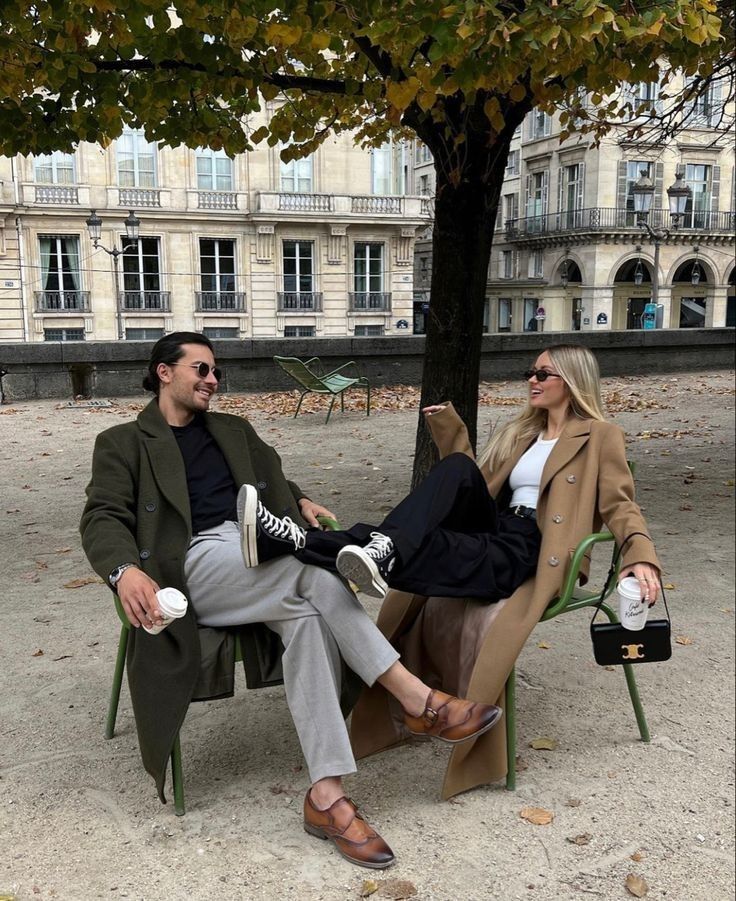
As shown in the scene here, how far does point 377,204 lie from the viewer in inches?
1503

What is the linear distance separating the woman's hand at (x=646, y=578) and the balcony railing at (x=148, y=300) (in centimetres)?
3530

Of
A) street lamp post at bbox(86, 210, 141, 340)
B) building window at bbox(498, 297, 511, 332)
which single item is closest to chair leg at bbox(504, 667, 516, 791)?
street lamp post at bbox(86, 210, 141, 340)

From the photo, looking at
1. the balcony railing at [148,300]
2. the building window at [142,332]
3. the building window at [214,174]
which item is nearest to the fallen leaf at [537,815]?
the building window at [142,332]

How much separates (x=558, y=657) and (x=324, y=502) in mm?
3492

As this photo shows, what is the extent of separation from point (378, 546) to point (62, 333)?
117 feet

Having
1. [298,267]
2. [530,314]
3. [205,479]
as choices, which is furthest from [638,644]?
[530,314]

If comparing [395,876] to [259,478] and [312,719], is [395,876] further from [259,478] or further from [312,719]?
[259,478]

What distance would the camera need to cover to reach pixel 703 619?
16.3ft

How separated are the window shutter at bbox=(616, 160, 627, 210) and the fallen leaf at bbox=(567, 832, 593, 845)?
145 ft

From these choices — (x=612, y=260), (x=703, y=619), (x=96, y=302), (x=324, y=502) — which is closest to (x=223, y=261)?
(x=96, y=302)

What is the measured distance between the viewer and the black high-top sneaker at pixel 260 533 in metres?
2.95

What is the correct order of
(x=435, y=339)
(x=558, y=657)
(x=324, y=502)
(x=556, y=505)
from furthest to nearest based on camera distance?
(x=324, y=502) → (x=435, y=339) → (x=558, y=657) → (x=556, y=505)

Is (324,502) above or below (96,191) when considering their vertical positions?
below

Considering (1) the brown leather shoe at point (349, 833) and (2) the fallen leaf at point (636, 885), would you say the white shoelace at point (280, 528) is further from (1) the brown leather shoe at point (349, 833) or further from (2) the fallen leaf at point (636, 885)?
(2) the fallen leaf at point (636, 885)
